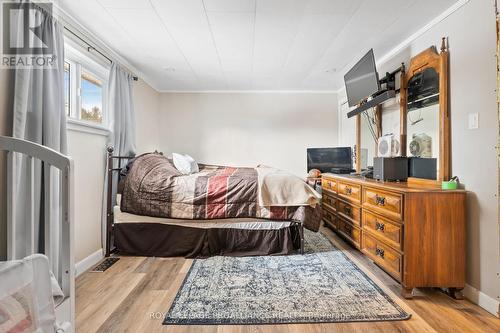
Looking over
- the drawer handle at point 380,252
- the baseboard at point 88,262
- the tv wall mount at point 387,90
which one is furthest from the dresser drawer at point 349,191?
the baseboard at point 88,262

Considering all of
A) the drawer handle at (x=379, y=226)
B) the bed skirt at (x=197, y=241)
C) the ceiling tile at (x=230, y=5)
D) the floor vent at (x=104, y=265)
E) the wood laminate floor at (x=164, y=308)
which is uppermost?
the ceiling tile at (x=230, y=5)

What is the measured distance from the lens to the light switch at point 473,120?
183cm

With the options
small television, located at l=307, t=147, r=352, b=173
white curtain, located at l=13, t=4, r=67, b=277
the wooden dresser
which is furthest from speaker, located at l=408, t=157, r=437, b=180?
white curtain, located at l=13, t=4, r=67, b=277

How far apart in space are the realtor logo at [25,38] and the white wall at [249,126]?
3.03 meters

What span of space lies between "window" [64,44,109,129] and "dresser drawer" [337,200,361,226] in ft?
8.93

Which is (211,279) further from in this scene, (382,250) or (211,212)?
(382,250)

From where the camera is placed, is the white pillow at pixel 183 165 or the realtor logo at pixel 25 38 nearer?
the realtor logo at pixel 25 38

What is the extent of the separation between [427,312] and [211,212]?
1874mm

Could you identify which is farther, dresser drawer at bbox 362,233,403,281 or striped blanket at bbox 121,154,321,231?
striped blanket at bbox 121,154,321,231

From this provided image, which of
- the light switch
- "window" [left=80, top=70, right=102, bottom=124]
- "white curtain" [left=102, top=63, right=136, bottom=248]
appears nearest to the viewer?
the light switch

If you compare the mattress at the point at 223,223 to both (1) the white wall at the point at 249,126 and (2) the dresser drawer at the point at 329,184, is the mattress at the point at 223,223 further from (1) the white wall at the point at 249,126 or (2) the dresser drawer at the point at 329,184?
(1) the white wall at the point at 249,126

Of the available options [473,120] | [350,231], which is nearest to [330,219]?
[350,231]

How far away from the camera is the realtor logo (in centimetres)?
167

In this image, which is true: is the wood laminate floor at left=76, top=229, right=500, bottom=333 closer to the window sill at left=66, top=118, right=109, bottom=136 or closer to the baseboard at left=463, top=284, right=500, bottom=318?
the baseboard at left=463, top=284, right=500, bottom=318
